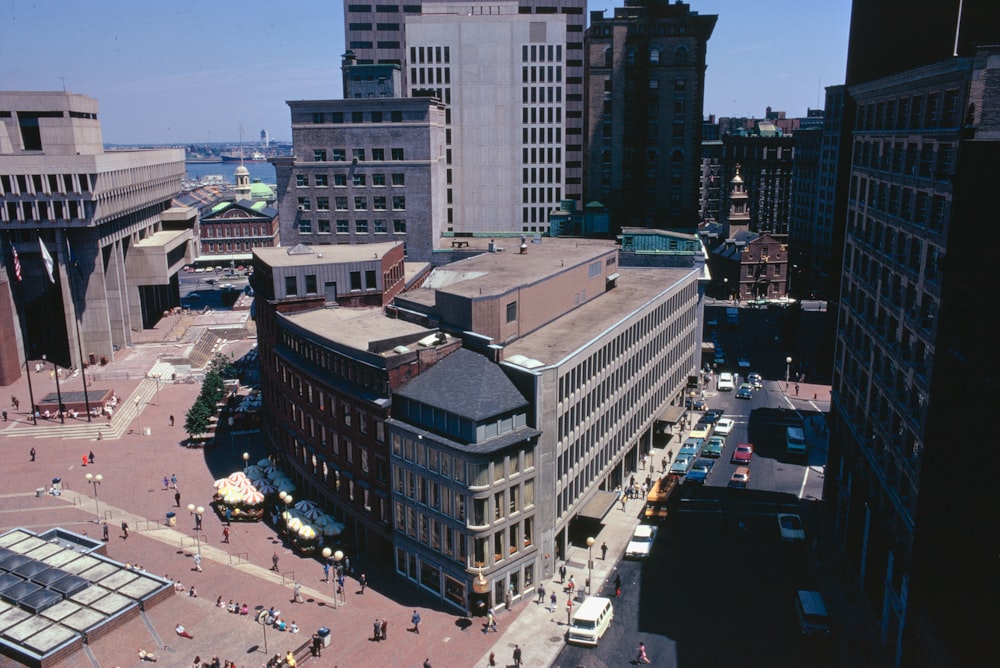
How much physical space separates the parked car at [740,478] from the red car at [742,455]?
79.3 inches

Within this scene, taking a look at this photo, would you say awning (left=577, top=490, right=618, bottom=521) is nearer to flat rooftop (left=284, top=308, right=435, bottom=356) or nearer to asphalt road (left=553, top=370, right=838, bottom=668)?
asphalt road (left=553, top=370, right=838, bottom=668)

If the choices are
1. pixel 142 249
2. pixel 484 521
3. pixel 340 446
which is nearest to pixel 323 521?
pixel 340 446

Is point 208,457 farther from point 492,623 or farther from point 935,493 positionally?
point 935,493

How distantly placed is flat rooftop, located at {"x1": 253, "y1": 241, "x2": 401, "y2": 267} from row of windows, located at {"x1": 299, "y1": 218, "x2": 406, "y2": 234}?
13.6 m

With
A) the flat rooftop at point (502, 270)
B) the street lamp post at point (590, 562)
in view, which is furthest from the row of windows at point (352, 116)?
the street lamp post at point (590, 562)

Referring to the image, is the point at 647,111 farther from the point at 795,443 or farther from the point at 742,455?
the point at 742,455

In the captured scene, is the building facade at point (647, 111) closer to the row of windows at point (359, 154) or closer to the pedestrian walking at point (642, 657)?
the row of windows at point (359, 154)

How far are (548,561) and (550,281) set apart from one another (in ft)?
87.1

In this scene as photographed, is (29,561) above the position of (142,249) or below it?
below

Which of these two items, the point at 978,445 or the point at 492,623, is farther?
the point at 492,623

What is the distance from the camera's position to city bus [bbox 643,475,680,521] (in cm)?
7431

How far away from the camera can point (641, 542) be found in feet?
225

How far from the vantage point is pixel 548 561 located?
63.6 meters

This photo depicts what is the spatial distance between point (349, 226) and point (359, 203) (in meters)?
3.43
